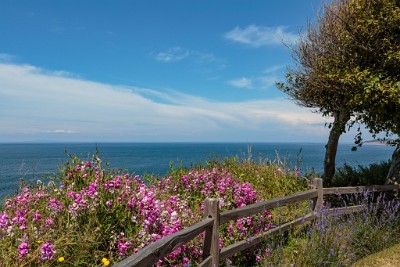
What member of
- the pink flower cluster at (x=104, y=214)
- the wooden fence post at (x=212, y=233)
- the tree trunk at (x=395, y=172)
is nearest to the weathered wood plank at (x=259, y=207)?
the wooden fence post at (x=212, y=233)

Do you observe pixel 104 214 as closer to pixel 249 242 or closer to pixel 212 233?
pixel 212 233

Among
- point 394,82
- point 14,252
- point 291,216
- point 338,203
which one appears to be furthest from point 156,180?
point 394,82

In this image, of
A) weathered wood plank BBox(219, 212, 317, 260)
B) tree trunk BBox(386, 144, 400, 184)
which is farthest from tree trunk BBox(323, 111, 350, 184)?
weathered wood plank BBox(219, 212, 317, 260)

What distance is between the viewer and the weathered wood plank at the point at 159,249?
9.53 feet

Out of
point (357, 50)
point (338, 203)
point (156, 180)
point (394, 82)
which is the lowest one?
point (338, 203)

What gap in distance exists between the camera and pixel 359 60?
10.2m

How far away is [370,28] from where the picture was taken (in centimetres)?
970

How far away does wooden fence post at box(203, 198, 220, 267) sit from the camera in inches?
192

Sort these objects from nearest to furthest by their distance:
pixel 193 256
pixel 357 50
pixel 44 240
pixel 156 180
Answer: pixel 44 240, pixel 193 256, pixel 156 180, pixel 357 50

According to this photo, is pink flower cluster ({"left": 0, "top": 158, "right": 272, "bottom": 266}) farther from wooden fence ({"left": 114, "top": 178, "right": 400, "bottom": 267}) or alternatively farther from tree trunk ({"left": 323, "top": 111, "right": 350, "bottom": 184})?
tree trunk ({"left": 323, "top": 111, "right": 350, "bottom": 184})

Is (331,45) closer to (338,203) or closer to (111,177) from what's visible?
(338,203)

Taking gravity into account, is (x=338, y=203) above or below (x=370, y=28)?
below

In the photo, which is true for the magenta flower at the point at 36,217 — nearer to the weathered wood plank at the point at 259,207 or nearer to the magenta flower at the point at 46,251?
the magenta flower at the point at 46,251

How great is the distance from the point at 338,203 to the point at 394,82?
172 inches
